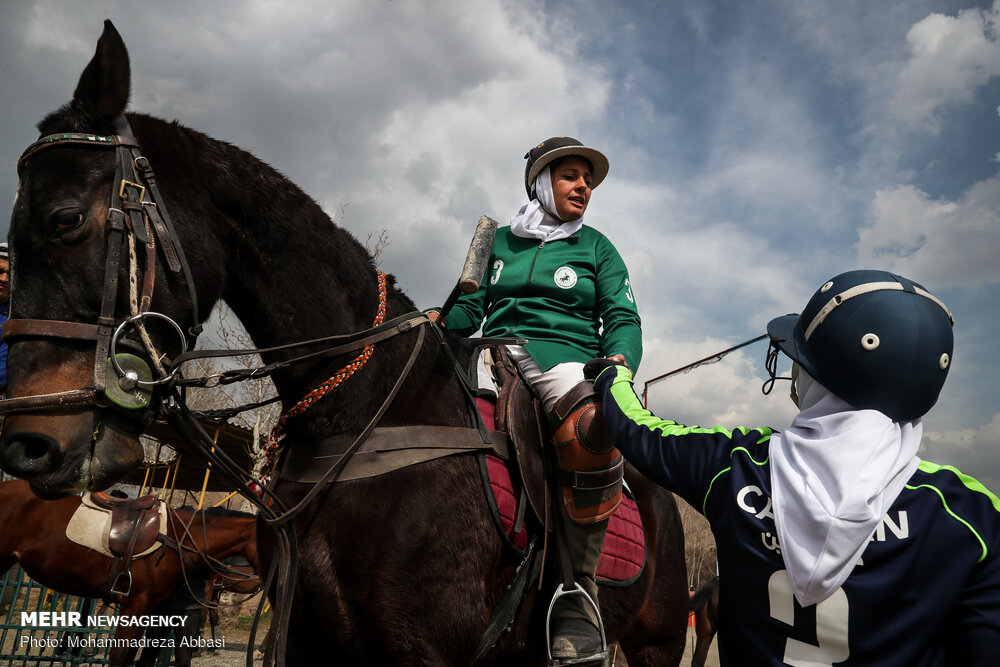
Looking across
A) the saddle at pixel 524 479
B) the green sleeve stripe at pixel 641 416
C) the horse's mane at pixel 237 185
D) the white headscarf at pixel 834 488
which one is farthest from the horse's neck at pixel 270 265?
the white headscarf at pixel 834 488

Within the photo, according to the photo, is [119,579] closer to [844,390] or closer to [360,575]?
[360,575]

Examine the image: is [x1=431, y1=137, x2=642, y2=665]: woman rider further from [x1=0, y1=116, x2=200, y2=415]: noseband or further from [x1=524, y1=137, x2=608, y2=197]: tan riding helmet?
[x1=0, y1=116, x2=200, y2=415]: noseband

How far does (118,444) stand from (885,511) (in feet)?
7.46

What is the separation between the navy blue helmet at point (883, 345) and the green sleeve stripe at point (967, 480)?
0.41ft

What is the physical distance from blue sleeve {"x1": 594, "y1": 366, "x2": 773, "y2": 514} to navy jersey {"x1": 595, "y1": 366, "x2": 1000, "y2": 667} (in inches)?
1.5

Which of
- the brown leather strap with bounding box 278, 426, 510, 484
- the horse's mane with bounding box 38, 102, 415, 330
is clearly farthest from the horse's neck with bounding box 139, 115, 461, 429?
the brown leather strap with bounding box 278, 426, 510, 484

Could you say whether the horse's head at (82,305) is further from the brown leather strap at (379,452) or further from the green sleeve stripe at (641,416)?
the green sleeve stripe at (641,416)

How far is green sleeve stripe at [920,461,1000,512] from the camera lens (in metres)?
1.40

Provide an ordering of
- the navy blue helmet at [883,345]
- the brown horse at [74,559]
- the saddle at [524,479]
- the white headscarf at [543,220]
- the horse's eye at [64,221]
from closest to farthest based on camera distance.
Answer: the navy blue helmet at [883,345] → the horse's eye at [64,221] → the saddle at [524,479] → the white headscarf at [543,220] → the brown horse at [74,559]

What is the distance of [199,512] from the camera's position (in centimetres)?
945

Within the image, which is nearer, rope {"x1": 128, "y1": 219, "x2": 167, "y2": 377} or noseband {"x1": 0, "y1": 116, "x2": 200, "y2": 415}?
noseband {"x1": 0, "y1": 116, "x2": 200, "y2": 415}

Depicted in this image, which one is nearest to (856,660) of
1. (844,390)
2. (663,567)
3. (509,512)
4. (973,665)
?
(973,665)

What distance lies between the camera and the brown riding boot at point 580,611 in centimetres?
264

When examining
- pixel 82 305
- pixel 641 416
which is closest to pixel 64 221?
pixel 82 305
